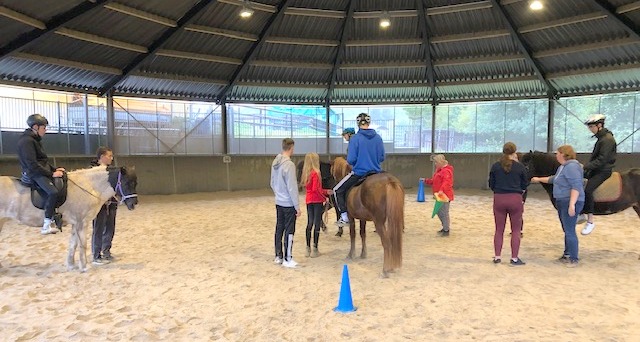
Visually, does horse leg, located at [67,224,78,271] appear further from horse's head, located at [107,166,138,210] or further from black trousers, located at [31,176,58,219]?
horse's head, located at [107,166,138,210]

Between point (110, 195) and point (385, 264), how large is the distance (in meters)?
4.19

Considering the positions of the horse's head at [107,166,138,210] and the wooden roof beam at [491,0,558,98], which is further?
the wooden roof beam at [491,0,558,98]

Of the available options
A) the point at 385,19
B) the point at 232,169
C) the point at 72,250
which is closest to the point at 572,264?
the point at 72,250

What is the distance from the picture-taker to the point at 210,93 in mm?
16125

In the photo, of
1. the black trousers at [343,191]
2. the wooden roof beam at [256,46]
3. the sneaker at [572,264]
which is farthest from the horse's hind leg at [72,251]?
the wooden roof beam at [256,46]

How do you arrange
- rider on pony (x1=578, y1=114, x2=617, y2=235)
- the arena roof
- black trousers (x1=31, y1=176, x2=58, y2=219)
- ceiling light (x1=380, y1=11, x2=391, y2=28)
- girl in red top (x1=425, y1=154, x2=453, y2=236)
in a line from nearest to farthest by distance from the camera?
black trousers (x1=31, y1=176, x2=58, y2=219) → rider on pony (x1=578, y1=114, x2=617, y2=235) → girl in red top (x1=425, y1=154, x2=453, y2=236) → the arena roof → ceiling light (x1=380, y1=11, x2=391, y2=28)

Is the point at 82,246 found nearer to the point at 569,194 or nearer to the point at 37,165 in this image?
the point at 37,165

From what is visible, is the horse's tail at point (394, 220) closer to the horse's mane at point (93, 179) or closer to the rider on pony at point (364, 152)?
the rider on pony at point (364, 152)

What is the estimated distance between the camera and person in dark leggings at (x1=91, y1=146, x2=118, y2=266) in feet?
20.0

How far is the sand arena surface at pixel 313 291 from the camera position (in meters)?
3.85

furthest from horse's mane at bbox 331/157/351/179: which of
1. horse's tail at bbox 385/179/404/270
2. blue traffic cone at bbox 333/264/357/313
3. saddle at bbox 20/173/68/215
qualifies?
saddle at bbox 20/173/68/215

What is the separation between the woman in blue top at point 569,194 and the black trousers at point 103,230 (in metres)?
6.92

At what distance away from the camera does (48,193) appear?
17.7 ft

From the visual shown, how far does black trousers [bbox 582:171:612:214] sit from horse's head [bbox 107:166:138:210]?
7.15m
